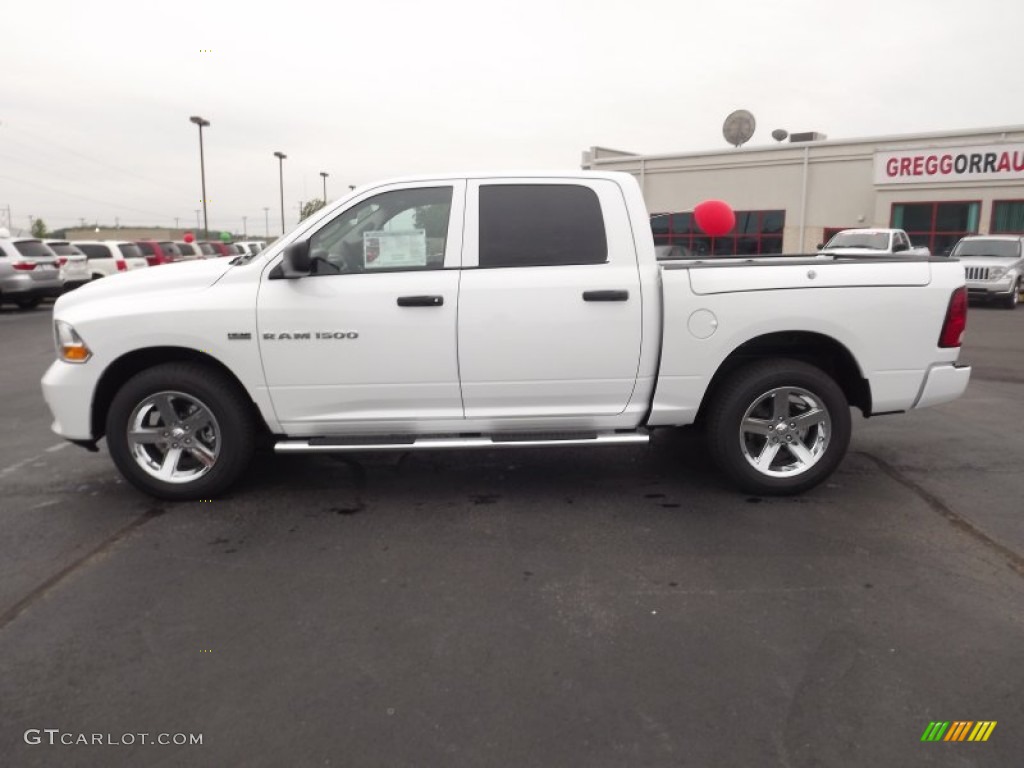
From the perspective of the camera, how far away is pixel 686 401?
15.8ft

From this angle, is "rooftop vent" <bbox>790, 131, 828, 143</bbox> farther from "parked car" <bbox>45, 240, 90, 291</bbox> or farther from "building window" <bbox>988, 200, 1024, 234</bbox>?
"parked car" <bbox>45, 240, 90, 291</bbox>

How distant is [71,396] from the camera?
464 cm

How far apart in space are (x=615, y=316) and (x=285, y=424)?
6.86 feet

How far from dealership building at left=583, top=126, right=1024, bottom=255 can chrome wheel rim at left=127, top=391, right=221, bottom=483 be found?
20809 millimetres

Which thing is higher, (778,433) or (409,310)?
(409,310)

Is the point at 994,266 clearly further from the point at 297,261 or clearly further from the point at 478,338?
the point at 297,261

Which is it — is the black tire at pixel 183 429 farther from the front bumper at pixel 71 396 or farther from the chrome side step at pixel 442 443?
the chrome side step at pixel 442 443

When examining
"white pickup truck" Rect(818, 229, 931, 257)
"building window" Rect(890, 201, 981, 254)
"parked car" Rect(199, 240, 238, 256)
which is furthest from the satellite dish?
"parked car" Rect(199, 240, 238, 256)

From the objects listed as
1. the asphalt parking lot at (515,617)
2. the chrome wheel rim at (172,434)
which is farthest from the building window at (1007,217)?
the chrome wheel rim at (172,434)

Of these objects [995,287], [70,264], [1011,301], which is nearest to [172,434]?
[995,287]

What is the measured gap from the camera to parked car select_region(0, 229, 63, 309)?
18797 mm

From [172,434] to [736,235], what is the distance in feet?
89.9

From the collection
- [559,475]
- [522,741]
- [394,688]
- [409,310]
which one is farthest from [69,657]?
[559,475]

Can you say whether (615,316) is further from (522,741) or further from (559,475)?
(522,741)
